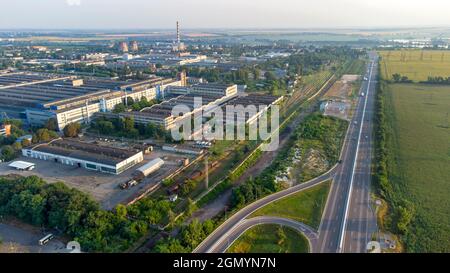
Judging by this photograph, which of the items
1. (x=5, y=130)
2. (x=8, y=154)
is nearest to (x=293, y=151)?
(x=8, y=154)

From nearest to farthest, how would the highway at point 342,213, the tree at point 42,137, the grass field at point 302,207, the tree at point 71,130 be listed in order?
the highway at point 342,213, the grass field at point 302,207, the tree at point 42,137, the tree at point 71,130

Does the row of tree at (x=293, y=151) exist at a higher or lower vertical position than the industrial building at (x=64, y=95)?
lower

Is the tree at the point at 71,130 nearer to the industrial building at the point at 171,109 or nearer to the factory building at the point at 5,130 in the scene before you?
the industrial building at the point at 171,109

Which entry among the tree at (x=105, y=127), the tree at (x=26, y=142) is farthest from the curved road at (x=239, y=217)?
the tree at (x=26, y=142)

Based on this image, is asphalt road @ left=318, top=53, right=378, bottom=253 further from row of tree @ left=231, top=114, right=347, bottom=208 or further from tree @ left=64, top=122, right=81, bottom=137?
tree @ left=64, top=122, right=81, bottom=137

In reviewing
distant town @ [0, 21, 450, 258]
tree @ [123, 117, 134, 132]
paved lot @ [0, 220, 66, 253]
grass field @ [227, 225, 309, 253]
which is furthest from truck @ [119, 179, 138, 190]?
tree @ [123, 117, 134, 132]

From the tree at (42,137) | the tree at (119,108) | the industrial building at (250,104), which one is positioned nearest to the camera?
the tree at (42,137)
